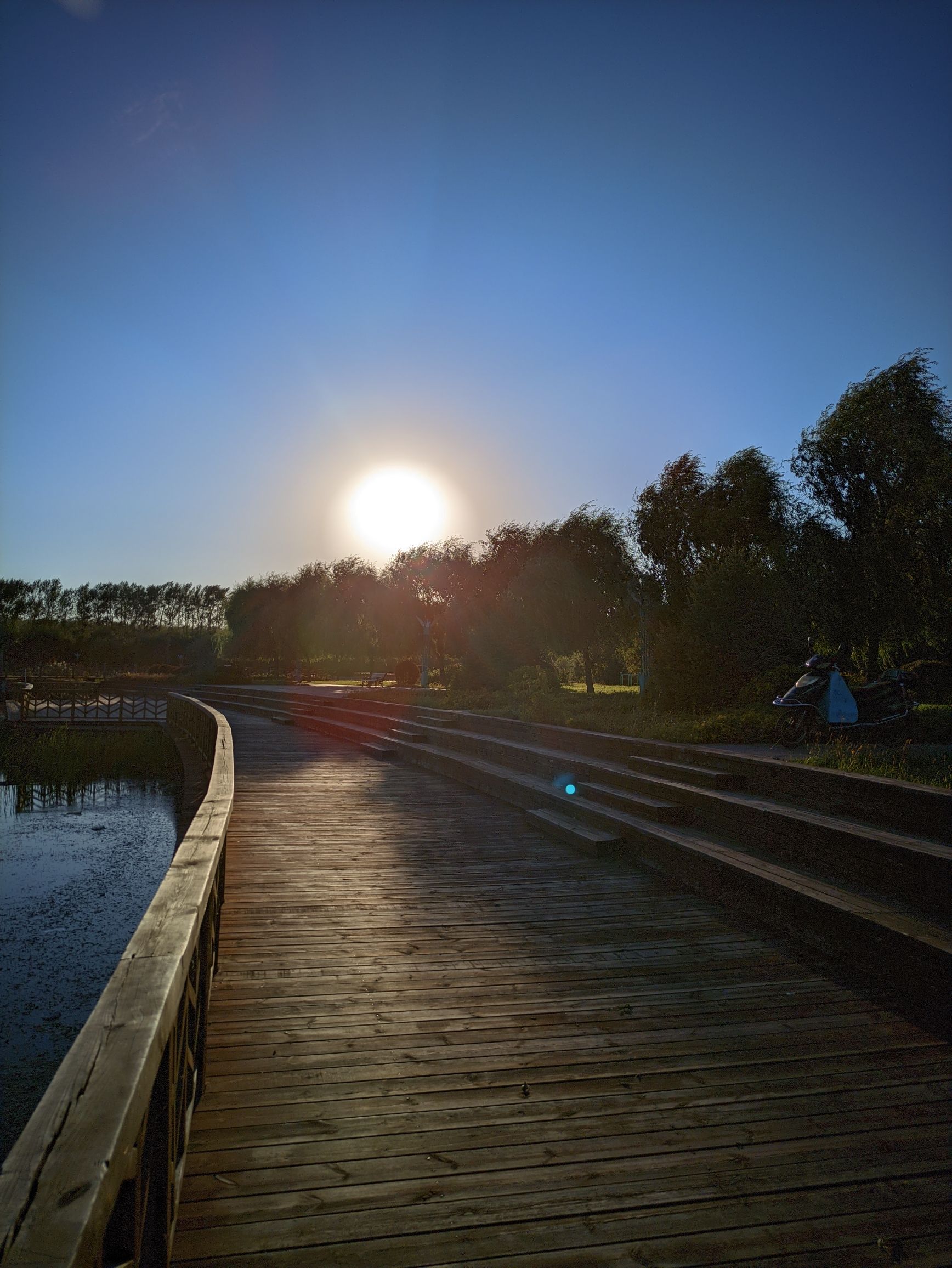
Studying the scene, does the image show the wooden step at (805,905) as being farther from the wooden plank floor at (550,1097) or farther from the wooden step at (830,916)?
the wooden plank floor at (550,1097)

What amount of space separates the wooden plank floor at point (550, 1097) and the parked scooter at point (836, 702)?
3.18 metres

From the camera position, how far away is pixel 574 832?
21.8ft

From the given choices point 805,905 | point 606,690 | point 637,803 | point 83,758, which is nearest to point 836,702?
point 637,803

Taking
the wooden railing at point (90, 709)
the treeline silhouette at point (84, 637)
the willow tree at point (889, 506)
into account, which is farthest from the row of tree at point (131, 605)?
the willow tree at point (889, 506)

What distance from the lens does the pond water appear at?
5.29m

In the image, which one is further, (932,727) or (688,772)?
(932,727)

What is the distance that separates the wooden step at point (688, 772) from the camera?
6.38 m

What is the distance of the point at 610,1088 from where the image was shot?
2.84 m

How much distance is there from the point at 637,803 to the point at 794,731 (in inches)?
79.9

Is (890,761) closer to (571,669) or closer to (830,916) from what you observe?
(830,916)

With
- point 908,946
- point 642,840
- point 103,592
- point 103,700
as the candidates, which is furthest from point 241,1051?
point 103,592

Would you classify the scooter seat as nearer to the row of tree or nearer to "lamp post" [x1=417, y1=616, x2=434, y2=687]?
"lamp post" [x1=417, y1=616, x2=434, y2=687]

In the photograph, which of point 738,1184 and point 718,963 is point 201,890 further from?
point 718,963

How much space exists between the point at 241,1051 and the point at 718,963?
2354 millimetres
